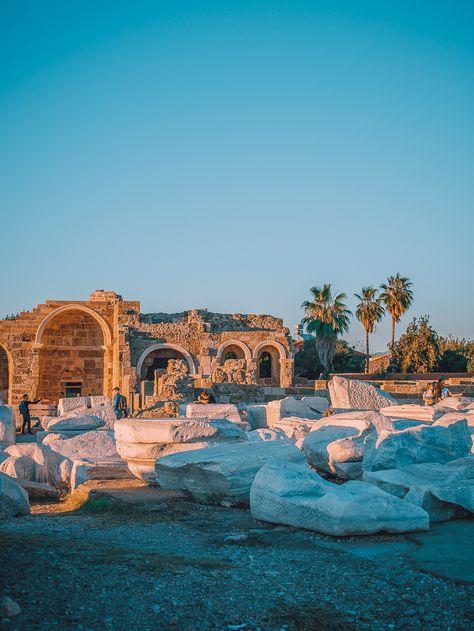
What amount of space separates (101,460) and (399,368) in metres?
30.9

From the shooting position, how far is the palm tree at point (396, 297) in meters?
42.9

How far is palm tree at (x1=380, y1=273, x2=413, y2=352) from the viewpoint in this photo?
141ft

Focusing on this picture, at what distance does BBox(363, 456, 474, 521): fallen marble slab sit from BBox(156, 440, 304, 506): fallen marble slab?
1.03 metres

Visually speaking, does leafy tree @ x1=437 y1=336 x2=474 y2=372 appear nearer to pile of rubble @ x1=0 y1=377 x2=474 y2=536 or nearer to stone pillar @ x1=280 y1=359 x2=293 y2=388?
stone pillar @ x1=280 y1=359 x2=293 y2=388

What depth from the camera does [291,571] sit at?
13.9ft

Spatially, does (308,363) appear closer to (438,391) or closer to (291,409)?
(438,391)

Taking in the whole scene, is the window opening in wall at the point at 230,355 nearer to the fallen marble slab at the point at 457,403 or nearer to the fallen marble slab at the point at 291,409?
the fallen marble slab at the point at 291,409

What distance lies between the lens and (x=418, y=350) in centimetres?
3700

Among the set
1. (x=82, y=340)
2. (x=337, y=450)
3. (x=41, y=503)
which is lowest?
(x=41, y=503)

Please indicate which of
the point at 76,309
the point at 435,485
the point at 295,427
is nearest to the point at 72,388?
the point at 76,309

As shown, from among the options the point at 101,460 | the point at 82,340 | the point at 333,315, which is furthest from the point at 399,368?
the point at 101,460

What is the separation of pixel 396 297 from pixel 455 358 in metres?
6.18

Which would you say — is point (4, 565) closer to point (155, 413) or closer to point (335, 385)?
point (335, 385)

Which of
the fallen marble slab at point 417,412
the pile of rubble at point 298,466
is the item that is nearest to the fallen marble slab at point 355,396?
the fallen marble slab at point 417,412
